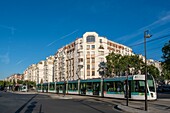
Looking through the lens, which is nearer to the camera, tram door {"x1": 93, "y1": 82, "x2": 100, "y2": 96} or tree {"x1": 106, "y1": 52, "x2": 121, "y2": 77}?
tram door {"x1": 93, "y1": 82, "x2": 100, "y2": 96}

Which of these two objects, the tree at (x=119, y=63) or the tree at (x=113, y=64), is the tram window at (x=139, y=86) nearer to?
the tree at (x=119, y=63)

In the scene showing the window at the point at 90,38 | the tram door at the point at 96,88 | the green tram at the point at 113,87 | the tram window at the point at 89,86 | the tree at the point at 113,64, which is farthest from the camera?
the window at the point at 90,38

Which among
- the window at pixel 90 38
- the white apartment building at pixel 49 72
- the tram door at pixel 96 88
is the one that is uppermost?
the window at pixel 90 38

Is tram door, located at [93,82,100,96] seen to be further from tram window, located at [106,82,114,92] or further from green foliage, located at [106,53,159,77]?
green foliage, located at [106,53,159,77]

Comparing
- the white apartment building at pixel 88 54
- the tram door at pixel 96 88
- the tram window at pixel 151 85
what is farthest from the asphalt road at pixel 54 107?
the white apartment building at pixel 88 54

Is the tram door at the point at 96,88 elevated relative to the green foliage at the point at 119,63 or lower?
lower

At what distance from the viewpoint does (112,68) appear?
2756 inches

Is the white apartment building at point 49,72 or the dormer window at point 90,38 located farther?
the white apartment building at point 49,72

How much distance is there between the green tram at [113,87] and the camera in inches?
1128

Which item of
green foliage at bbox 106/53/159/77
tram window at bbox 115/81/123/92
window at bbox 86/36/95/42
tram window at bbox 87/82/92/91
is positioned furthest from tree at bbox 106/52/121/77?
tram window at bbox 115/81/123/92

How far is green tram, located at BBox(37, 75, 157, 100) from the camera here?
28.6 metres

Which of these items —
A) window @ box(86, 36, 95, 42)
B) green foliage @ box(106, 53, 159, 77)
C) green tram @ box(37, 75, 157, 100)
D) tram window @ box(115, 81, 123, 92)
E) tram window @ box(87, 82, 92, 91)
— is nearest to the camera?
green tram @ box(37, 75, 157, 100)

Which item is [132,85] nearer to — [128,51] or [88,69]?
[88,69]

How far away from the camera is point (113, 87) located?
33.3 m
